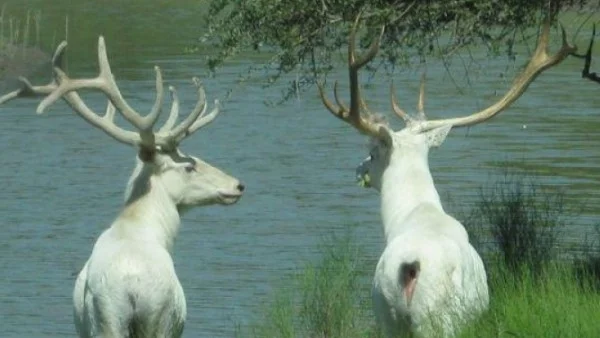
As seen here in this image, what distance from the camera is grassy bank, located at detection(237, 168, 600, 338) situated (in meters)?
9.45

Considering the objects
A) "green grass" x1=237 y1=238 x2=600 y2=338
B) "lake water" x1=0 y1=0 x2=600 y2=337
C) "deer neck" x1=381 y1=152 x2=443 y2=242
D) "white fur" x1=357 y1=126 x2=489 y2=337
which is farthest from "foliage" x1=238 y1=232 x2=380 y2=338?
"lake water" x1=0 y1=0 x2=600 y2=337

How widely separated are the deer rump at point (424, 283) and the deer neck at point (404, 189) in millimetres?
816

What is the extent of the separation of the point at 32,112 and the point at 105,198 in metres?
9.76

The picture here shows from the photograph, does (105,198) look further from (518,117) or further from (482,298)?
(482,298)

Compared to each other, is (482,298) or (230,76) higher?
(482,298)

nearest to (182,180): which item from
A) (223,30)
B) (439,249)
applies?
(439,249)

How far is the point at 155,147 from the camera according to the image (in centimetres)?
1030

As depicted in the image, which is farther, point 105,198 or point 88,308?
point 105,198

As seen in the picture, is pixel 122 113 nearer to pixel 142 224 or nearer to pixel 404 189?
pixel 142 224

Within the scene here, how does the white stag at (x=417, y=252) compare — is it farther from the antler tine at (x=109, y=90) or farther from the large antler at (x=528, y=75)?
the antler tine at (x=109, y=90)

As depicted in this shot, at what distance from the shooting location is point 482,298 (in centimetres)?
977

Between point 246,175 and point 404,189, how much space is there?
12.7 m

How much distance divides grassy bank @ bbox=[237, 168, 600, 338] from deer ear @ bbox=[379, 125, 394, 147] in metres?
1.14

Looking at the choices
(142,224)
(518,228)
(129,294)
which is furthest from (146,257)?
(518,228)
